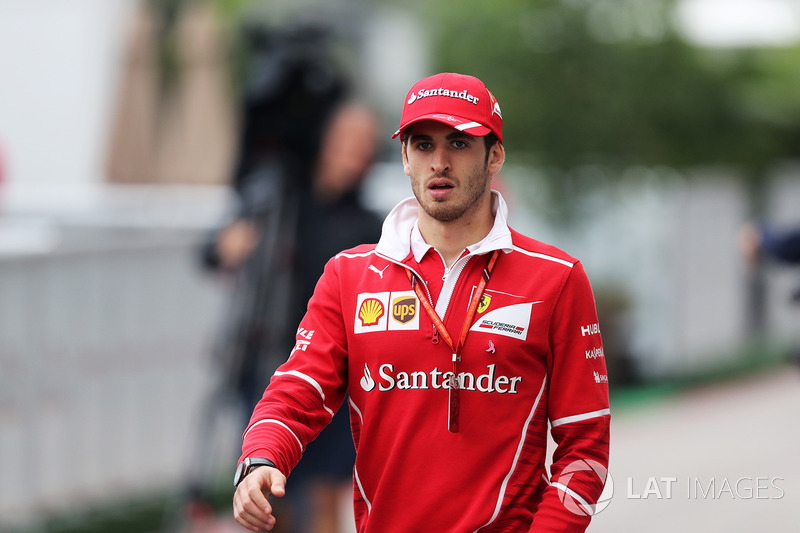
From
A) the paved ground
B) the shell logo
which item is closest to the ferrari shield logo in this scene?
the shell logo

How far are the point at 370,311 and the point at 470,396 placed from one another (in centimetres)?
32

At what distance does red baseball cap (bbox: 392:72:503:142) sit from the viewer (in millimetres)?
2588

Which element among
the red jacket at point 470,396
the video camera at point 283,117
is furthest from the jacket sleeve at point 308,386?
the video camera at point 283,117

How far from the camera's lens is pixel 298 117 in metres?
6.02

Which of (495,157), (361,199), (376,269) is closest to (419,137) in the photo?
(495,157)

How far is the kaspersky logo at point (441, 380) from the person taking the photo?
8.46 feet

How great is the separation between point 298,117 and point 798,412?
6.89m

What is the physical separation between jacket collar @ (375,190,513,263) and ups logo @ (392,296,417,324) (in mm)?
109

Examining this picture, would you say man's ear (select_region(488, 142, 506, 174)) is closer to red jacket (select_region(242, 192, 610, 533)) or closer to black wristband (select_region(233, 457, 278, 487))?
red jacket (select_region(242, 192, 610, 533))

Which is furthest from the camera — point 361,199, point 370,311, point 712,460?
point 712,460

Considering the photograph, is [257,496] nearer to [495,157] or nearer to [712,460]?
[495,157]

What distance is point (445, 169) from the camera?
2.63 m

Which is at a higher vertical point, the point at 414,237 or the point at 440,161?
the point at 440,161

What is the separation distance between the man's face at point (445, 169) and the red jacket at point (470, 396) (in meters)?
0.12
